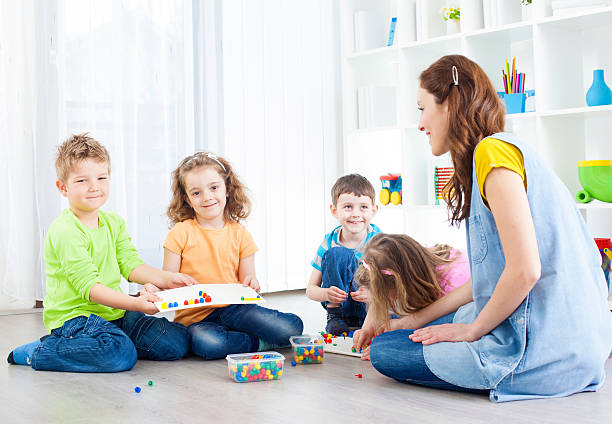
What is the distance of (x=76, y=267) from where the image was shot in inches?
77.8

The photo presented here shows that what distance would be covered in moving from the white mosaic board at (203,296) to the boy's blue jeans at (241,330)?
108 millimetres

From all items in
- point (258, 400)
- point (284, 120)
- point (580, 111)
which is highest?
point (284, 120)

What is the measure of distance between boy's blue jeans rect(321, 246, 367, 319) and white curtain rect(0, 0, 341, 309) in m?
1.27

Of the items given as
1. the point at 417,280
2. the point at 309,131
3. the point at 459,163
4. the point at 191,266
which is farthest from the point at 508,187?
the point at 309,131

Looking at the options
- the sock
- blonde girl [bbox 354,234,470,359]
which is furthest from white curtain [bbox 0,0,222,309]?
blonde girl [bbox 354,234,470,359]

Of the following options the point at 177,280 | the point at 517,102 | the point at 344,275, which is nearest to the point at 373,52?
the point at 517,102

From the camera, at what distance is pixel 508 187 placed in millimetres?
1407

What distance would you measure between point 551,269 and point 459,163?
30cm

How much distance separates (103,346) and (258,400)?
0.53 m

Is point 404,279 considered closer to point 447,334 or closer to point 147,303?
point 447,334

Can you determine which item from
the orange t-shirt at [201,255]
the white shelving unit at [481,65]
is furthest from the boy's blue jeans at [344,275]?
the white shelving unit at [481,65]

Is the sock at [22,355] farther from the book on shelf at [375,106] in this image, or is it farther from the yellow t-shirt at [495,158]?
the book on shelf at [375,106]

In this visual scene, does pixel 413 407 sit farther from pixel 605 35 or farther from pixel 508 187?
pixel 605 35

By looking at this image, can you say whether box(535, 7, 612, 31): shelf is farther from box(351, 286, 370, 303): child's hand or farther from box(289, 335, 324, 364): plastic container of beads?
box(289, 335, 324, 364): plastic container of beads
